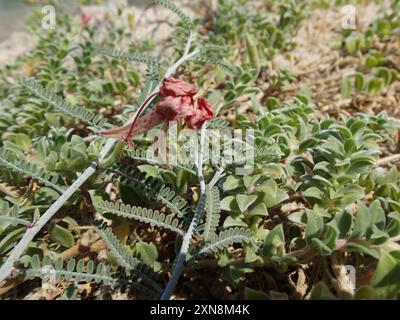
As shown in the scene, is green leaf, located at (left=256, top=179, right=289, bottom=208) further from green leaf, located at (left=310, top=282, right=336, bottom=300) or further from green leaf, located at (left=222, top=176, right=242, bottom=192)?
green leaf, located at (left=310, top=282, right=336, bottom=300)

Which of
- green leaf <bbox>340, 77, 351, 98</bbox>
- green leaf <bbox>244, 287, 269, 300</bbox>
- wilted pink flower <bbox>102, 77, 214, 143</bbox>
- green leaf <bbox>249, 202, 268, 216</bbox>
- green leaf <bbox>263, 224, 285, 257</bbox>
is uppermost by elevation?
green leaf <bbox>340, 77, 351, 98</bbox>

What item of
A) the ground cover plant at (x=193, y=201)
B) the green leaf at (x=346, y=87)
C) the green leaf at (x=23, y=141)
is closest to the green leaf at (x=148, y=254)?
the ground cover plant at (x=193, y=201)

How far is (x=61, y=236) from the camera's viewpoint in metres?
1.36

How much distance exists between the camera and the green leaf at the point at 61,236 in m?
1.33

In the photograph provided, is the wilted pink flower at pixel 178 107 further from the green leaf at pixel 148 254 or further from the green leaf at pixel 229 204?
the green leaf at pixel 148 254

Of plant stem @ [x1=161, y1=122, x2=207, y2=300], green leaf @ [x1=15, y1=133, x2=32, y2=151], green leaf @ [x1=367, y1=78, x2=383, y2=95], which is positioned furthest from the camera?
green leaf @ [x1=367, y1=78, x2=383, y2=95]

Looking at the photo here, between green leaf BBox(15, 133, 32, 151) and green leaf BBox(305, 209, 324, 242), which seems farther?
green leaf BBox(15, 133, 32, 151)

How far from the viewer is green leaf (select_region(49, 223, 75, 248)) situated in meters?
1.33

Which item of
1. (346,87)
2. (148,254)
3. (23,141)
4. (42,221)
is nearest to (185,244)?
(148,254)

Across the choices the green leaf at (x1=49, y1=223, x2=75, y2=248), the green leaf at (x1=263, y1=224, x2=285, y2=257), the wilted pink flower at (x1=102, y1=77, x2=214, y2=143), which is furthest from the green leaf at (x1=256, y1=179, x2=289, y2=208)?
the green leaf at (x1=49, y1=223, x2=75, y2=248)

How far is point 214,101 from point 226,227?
1.71 feet

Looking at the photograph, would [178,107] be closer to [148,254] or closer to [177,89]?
[177,89]

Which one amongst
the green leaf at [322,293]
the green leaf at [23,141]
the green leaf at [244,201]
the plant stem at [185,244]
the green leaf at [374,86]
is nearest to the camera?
the green leaf at [322,293]

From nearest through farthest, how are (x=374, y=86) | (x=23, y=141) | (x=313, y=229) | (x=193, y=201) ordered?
(x=313, y=229)
(x=193, y=201)
(x=23, y=141)
(x=374, y=86)
